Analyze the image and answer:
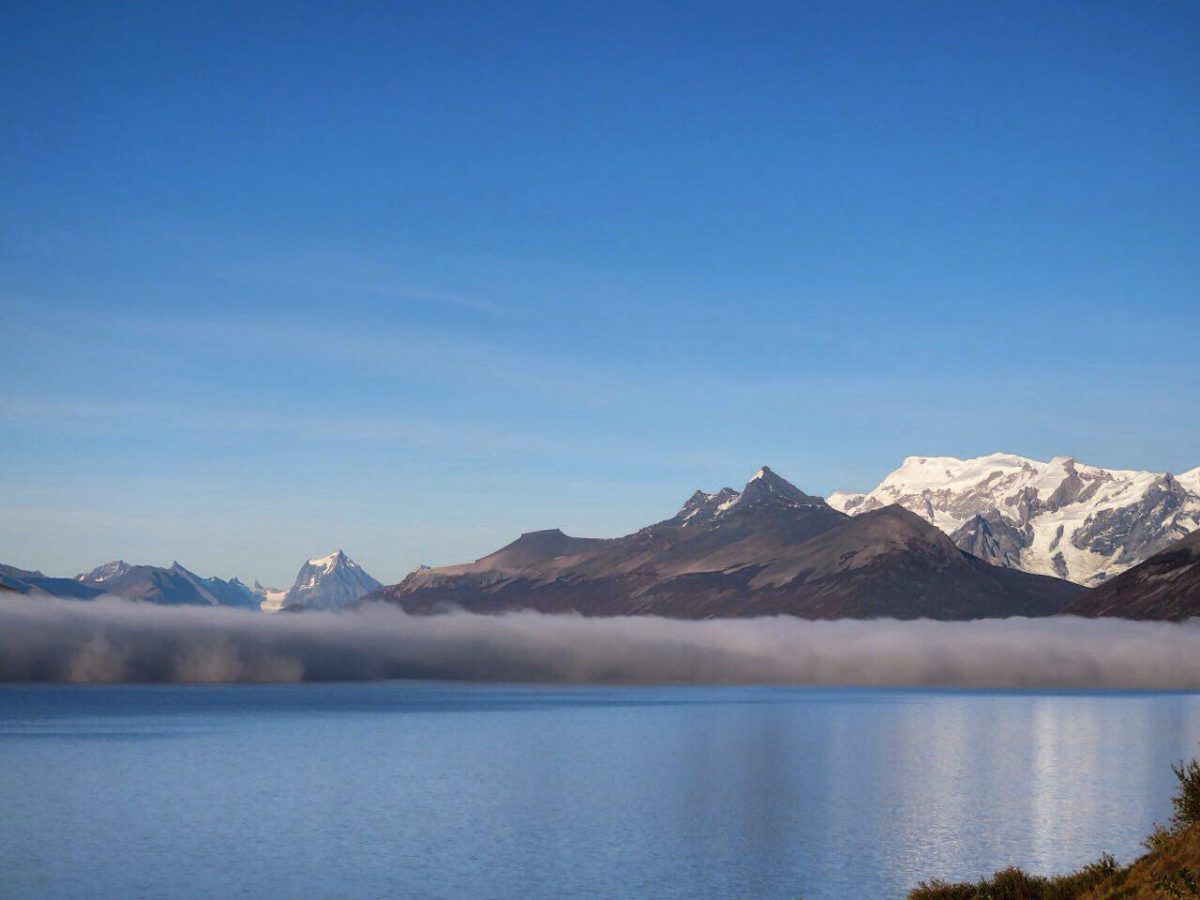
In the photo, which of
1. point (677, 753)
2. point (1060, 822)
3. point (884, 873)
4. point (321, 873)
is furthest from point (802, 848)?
point (677, 753)

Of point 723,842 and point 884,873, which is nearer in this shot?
point 884,873

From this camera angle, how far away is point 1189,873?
154 feet

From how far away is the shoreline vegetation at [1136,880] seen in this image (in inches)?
1844

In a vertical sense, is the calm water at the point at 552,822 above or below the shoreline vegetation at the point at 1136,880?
below

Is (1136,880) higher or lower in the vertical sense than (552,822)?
higher

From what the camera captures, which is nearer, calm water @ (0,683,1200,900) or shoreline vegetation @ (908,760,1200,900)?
shoreline vegetation @ (908,760,1200,900)

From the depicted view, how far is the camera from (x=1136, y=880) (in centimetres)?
4931

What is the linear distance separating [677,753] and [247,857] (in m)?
106

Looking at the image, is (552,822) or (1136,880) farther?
(552,822)

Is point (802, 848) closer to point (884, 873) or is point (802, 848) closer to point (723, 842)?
point (723, 842)

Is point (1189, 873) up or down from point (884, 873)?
up

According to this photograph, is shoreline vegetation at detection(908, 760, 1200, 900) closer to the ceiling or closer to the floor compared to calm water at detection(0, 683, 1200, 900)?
closer to the ceiling

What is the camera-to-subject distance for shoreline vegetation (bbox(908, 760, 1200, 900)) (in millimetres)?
46844

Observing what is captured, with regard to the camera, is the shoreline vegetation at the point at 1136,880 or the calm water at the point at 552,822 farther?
the calm water at the point at 552,822
